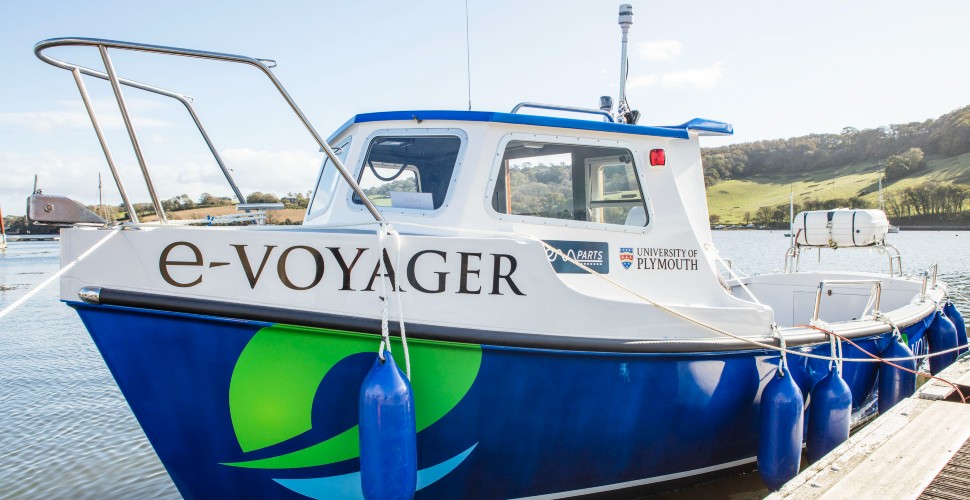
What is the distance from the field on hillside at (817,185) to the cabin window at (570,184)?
60.1 metres

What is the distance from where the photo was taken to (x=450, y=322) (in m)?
3.35

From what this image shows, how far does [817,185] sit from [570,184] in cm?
7501

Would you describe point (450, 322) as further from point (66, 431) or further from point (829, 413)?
point (66, 431)

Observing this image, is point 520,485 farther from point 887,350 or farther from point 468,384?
point 887,350

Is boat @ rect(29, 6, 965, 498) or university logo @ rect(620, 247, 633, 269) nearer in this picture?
boat @ rect(29, 6, 965, 498)

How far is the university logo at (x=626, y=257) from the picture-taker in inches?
169

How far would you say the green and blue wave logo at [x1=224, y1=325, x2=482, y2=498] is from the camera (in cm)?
323

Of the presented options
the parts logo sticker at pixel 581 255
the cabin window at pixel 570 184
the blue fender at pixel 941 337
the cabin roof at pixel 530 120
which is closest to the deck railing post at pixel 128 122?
the cabin roof at pixel 530 120

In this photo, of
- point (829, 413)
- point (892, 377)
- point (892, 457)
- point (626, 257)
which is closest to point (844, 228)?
point (892, 377)

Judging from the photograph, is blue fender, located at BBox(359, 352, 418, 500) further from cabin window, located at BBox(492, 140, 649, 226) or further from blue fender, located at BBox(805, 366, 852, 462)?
blue fender, located at BBox(805, 366, 852, 462)

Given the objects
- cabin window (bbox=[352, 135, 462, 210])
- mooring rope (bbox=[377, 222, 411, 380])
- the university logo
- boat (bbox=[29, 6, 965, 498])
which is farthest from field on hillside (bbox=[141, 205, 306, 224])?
the university logo

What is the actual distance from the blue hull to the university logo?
0.70 m

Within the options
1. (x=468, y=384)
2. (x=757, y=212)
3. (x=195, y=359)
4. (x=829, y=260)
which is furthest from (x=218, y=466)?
(x=757, y=212)

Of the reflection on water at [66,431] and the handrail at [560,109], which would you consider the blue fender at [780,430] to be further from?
the reflection on water at [66,431]
